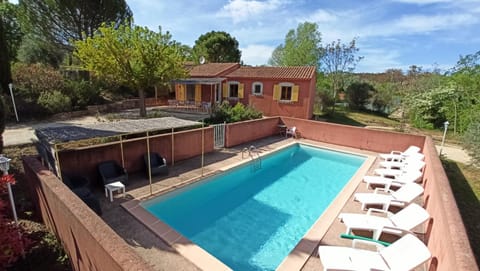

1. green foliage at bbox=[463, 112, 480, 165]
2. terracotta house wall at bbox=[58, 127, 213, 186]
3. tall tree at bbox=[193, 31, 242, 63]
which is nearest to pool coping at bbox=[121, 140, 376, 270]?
terracotta house wall at bbox=[58, 127, 213, 186]

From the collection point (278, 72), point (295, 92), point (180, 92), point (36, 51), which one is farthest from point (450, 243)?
point (36, 51)

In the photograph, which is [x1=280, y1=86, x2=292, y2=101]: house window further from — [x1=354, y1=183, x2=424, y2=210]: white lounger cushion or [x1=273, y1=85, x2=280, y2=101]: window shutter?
[x1=354, y1=183, x2=424, y2=210]: white lounger cushion

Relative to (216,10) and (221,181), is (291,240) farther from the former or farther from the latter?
(216,10)

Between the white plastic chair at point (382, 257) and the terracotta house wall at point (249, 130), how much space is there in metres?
8.29

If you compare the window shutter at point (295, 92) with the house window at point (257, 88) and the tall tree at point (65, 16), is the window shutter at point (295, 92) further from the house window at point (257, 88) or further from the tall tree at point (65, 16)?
the tall tree at point (65, 16)

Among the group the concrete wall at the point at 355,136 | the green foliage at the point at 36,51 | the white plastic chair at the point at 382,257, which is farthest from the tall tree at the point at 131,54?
the green foliage at the point at 36,51

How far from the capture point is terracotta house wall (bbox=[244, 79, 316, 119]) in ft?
61.5

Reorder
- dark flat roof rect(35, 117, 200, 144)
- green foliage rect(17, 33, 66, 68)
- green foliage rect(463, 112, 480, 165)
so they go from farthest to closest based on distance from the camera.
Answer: green foliage rect(17, 33, 66, 68)
green foliage rect(463, 112, 480, 165)
dark flat roof rect(35, 117, 200, 144)

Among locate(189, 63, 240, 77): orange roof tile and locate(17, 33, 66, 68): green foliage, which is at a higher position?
locate(17, 33, 66, 68): green foliage

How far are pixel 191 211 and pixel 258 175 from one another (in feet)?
12.4

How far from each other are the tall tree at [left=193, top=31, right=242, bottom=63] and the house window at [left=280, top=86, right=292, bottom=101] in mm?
20882

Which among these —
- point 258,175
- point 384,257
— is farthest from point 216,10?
point 384,257

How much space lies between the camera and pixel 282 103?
779 inches

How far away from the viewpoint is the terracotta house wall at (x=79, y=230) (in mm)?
2655
